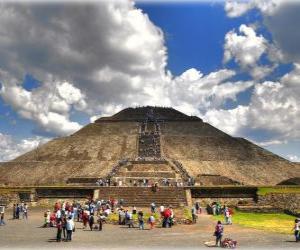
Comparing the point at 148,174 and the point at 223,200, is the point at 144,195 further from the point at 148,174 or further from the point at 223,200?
the point at 148,174

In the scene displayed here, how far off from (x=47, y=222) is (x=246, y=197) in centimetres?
2072

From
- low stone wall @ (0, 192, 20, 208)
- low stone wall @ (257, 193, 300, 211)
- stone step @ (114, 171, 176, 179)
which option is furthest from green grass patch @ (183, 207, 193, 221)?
stone step @ (114, 171, 176, 179)

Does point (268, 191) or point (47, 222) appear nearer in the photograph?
point (47, 222)

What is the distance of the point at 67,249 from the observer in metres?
18.7

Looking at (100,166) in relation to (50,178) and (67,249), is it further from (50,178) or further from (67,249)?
(67,249)

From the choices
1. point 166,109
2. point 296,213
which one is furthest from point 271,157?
point 296,213

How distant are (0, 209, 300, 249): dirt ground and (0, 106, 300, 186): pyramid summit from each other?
23.7 meters

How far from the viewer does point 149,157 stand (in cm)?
6769

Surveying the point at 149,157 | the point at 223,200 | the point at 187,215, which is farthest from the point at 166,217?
the point at 149,157

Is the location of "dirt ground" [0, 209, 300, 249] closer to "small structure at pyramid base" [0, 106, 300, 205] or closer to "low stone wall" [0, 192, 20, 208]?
"low stone wall" [0, 192, 20, 208]

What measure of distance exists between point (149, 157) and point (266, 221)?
36.3 meters

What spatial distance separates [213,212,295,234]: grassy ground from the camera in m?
28.1

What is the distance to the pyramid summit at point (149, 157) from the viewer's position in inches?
2314

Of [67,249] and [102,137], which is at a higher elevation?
[102,137]
